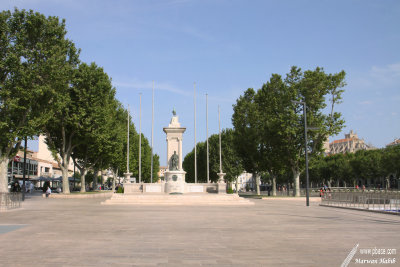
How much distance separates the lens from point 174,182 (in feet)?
130

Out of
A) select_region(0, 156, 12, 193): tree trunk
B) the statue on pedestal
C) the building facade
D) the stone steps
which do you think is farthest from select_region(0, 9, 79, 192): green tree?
the building facade

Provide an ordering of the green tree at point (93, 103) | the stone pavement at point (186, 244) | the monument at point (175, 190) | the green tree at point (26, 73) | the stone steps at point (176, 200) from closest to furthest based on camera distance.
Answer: the stone pavement at point (186, 244), the green tree at point (26, 73), the stone steps at point (176, 200), the monument at point (175, 190), the green tree at point (93, 103)

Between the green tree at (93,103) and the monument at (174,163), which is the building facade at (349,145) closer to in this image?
the monument at (174,163)

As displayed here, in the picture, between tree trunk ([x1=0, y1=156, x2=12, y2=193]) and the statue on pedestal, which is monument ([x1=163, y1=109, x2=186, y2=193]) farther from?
tree trunk ([x1=0, y1=156, x2=12, y2=193])

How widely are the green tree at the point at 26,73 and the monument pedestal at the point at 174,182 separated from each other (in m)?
14.7

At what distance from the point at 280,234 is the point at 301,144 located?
33174 mm

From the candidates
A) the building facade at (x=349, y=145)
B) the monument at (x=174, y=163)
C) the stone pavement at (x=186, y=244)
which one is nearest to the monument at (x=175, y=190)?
the monument at (x=174, y=163)

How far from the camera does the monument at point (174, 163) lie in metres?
39.7

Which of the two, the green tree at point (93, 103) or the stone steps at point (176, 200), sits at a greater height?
the green tree at point (93, 103)

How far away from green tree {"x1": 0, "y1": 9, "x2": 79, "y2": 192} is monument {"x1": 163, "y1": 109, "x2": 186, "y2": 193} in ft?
47.9

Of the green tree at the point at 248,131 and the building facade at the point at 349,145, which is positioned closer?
the green tree at the point at 248,131

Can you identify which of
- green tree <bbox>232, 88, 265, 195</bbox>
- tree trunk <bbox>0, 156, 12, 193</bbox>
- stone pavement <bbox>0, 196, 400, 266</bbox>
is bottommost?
stone pavement <bbox>0, 196, 400, 266</bbox>

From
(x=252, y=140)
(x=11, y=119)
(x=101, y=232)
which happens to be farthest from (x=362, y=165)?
(x=101, y=232)

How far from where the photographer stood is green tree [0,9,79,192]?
96.7 ft
